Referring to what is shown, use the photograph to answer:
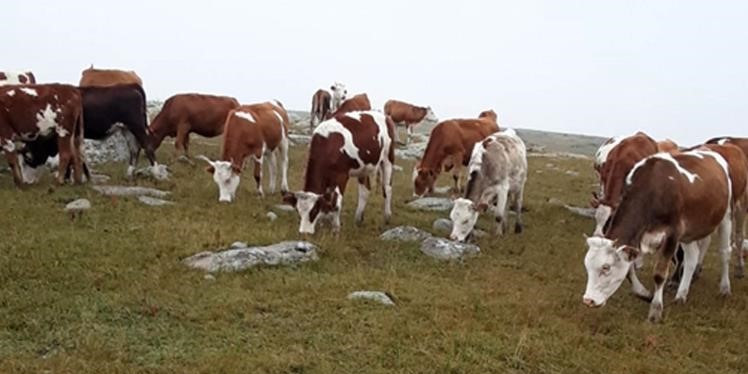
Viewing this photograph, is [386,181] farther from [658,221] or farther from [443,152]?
[658,221]

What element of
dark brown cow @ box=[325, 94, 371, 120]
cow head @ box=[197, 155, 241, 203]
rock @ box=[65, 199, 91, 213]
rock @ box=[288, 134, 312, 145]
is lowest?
rock @ box=[288, 134, 312, 145]

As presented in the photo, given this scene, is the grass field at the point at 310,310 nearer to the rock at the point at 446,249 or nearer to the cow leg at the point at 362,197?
the rock at the point at 446,249

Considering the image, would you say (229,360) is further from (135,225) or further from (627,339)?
(135,225)

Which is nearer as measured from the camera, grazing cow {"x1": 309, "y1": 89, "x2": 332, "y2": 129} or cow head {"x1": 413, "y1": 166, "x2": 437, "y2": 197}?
cow head {"x1": 413, "y1": 166, "x2": 437, "y2": 197}

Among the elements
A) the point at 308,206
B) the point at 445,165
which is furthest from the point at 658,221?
the point at 445,165

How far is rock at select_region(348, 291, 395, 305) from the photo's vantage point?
1148 cm

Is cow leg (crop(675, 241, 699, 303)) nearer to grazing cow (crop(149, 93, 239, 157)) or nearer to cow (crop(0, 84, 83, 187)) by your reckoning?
cow (crop(0, 84, 83, 187))

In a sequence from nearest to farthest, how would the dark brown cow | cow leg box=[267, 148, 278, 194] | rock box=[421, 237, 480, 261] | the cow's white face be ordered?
rock box=[421, 237, 480, 261] → the cow's white face → cow leg box=[267, 148, 278, 194] → the dark brown cow

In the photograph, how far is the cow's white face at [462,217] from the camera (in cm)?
1627

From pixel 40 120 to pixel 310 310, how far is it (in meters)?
11.5

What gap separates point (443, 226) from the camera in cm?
1848

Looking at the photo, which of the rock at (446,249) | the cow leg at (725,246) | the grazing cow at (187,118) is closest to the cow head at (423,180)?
the grazing cow at (187,118)

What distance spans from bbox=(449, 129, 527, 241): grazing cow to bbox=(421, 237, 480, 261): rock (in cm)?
63

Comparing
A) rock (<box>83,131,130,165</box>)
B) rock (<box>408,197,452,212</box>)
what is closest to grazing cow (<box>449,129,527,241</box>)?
rock (<box>408,197,452,212</box>)
